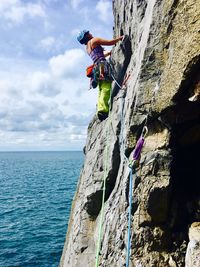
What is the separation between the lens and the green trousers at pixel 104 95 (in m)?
13.9

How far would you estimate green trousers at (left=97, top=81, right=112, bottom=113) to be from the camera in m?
13.9

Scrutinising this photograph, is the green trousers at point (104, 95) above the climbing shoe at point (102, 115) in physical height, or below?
above

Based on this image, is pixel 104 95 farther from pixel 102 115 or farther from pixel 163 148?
pixel 163 148

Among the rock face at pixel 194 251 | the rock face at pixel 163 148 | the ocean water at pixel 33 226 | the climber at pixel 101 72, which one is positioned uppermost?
the climber at pixel 101 72

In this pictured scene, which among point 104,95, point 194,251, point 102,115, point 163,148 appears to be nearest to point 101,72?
point 104,95

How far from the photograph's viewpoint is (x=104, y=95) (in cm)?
1398

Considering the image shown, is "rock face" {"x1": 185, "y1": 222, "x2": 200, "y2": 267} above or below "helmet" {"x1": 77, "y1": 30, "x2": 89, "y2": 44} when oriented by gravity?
below

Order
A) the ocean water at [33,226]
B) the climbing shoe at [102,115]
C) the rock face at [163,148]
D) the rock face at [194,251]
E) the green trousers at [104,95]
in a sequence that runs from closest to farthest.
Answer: the rock face at [194,251] → the rock face at [163,148] → the green trousers at [104,95] → the climbing shoe at [102,115] → the ocean water at [33,226]

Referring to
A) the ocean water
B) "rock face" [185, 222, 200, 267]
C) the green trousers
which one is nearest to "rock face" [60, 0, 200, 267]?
"rock face" [185, 222, 200, 267]

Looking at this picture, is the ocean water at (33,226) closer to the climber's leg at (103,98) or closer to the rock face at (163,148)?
the climber's leg at (103,98)

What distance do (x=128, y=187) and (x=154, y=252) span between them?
199cm

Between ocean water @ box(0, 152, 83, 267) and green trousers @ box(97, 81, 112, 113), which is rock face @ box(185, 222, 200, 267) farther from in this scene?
ocean water @ box(0, 152, 83, 267)

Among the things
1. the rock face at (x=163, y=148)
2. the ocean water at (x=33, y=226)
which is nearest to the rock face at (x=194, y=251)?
the rock face at (x=163, y=148)

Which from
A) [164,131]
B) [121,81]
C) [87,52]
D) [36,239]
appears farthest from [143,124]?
[36,239]
